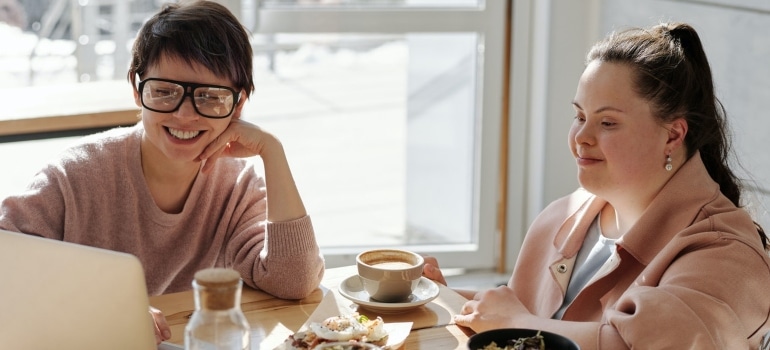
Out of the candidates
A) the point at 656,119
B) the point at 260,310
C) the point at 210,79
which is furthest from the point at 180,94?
the point at 656,119

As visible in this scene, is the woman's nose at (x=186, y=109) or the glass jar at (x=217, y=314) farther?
the woman's nose at (x=186, y=109)

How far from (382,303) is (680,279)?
1.60ft

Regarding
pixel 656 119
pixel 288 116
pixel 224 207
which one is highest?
pixel 656 119

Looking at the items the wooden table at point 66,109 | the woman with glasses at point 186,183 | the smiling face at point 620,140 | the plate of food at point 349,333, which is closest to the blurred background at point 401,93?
the wooden table at point 66,109

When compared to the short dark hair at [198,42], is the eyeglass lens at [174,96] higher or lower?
lower

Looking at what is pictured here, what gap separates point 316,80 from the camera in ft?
11.6

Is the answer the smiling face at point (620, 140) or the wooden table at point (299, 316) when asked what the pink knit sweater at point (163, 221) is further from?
the smiling face at point (620, 140)

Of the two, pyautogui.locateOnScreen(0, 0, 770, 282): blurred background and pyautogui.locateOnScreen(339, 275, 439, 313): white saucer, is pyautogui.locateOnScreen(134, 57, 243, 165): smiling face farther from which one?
pyautogui.locateOnScreen(0, 0, 770, 282): blurred background

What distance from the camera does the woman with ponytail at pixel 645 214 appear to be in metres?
1.51

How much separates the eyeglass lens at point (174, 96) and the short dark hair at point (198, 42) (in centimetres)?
4

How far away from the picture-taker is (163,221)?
1.93 m

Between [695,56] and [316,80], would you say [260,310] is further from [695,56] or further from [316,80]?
[316,80]

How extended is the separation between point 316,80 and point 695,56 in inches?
77.3

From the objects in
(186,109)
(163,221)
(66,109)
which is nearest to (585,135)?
(186,109)
